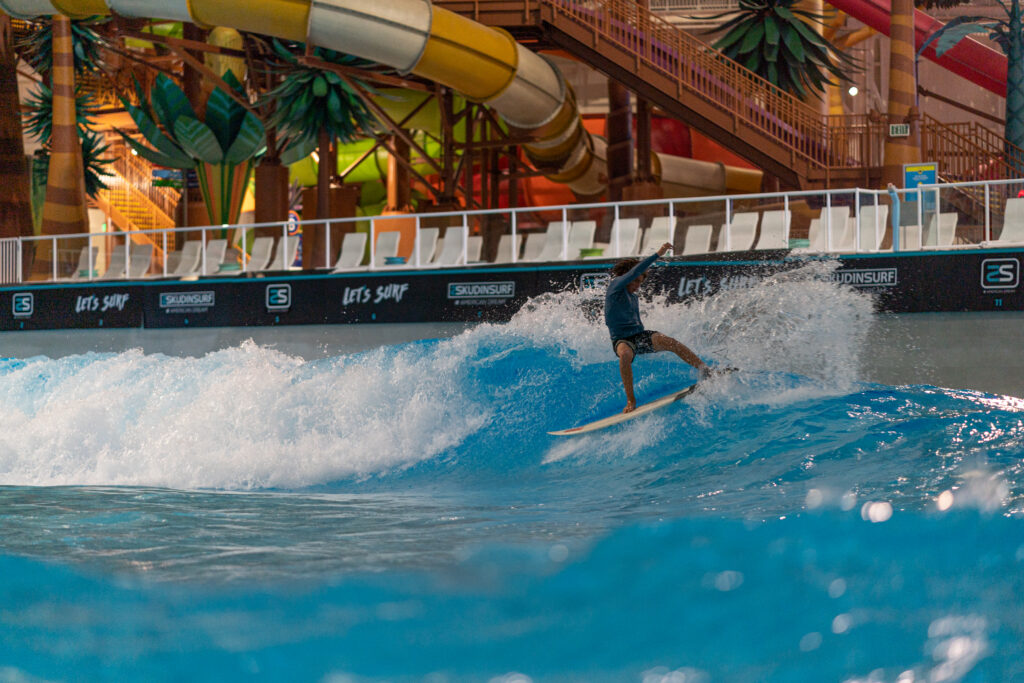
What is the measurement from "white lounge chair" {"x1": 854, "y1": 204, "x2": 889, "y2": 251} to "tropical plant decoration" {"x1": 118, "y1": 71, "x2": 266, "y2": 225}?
17.8 meters

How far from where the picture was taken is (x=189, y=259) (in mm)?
20797

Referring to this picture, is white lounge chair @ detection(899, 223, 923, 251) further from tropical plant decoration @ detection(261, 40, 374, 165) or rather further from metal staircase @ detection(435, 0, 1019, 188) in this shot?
tropical plant decoration @ detection(261, 40, 374, 165)

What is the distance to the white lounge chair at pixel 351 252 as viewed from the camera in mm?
19312

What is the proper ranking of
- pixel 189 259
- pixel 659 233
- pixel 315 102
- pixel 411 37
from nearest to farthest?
pixel 659 233
pixel 411 37
pixel 189 259
pixel 315 102

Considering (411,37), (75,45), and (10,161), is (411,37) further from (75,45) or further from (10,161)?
(75,45)

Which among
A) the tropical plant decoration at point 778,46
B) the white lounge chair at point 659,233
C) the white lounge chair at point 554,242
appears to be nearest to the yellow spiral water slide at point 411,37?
the white lounge chair at point 554,242

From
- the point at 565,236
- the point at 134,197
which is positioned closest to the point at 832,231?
the point at 565,236

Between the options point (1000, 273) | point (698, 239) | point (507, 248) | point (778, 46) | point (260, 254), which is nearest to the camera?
point (1000, 273)

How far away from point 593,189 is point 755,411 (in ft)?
60.9

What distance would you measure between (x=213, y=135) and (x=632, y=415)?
2054 centimetres

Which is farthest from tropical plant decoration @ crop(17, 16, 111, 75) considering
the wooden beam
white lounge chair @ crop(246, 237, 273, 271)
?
white lounge chair @ crop(246, 237, 273, 271)

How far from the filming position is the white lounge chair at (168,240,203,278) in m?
20.7

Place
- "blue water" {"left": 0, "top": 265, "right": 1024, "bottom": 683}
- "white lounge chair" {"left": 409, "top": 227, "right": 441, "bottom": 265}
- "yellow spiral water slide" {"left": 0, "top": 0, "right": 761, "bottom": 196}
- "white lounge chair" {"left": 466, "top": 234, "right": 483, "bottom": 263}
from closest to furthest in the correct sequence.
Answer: "blue water" {"left": 0, "top": 265, "right": 1024, "bottom": 683}, "white lounge chair" {"left": 466, "top": 234, "right": 483, "bottom": 263}, "yellow spiral water slide" {"left": 0, "top": 0, "right": 761, "bottom": 196}, "white lounge chair" {"left": 409, "top": 227, "right": 441, "bottom": 265}

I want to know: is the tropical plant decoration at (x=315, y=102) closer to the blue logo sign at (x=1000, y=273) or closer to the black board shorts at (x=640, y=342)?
the black board shorts at (x=640, y=342)
